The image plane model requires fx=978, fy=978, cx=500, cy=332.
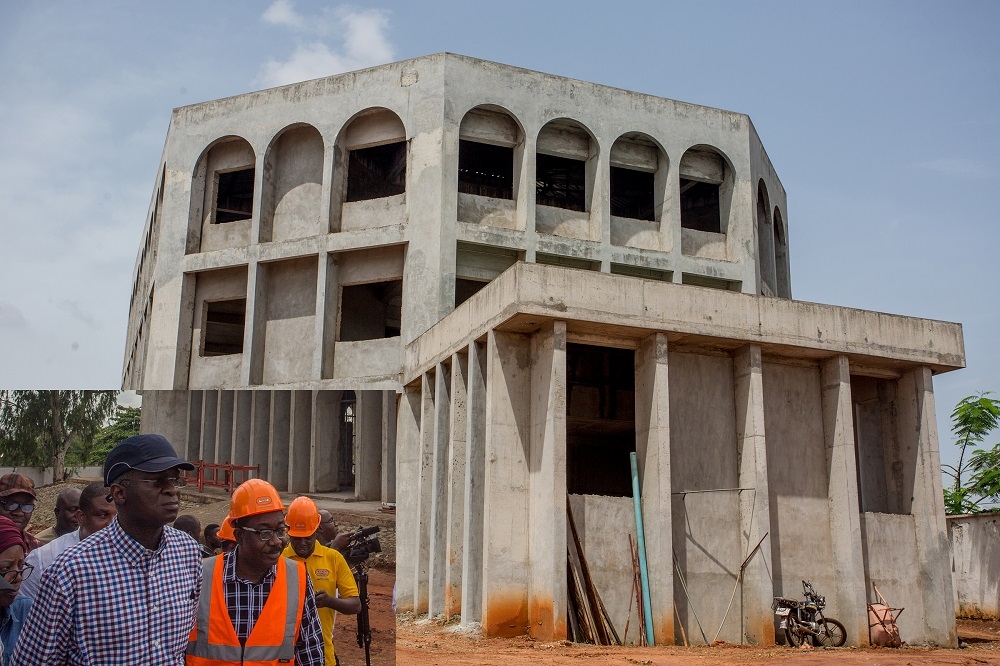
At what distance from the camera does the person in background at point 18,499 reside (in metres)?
4.94

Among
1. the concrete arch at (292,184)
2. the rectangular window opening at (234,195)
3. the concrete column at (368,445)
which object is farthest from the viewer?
the rectangular window opening at (234,195)

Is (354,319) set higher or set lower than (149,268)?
lower

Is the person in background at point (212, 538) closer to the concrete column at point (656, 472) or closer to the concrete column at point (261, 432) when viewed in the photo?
the concrete column at point (261, 432)

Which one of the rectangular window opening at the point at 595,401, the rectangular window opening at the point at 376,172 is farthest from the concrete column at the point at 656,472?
the rectangular window opening at the point at 376,172

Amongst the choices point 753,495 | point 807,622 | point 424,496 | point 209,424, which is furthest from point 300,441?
point 424,496

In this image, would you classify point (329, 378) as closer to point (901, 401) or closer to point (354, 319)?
point (354, 319)

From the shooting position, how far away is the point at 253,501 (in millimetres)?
4559

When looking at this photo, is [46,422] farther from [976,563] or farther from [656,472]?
[976,563]

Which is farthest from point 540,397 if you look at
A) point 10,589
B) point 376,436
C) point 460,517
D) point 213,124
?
point 213,124

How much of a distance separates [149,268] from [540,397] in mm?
20325

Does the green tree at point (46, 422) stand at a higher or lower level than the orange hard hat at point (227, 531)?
higher

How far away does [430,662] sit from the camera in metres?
12.8

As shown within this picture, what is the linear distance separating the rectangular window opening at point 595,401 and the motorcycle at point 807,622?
640 cm

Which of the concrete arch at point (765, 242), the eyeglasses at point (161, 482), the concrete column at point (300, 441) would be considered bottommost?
the eyeglasses at point (161, 482)
